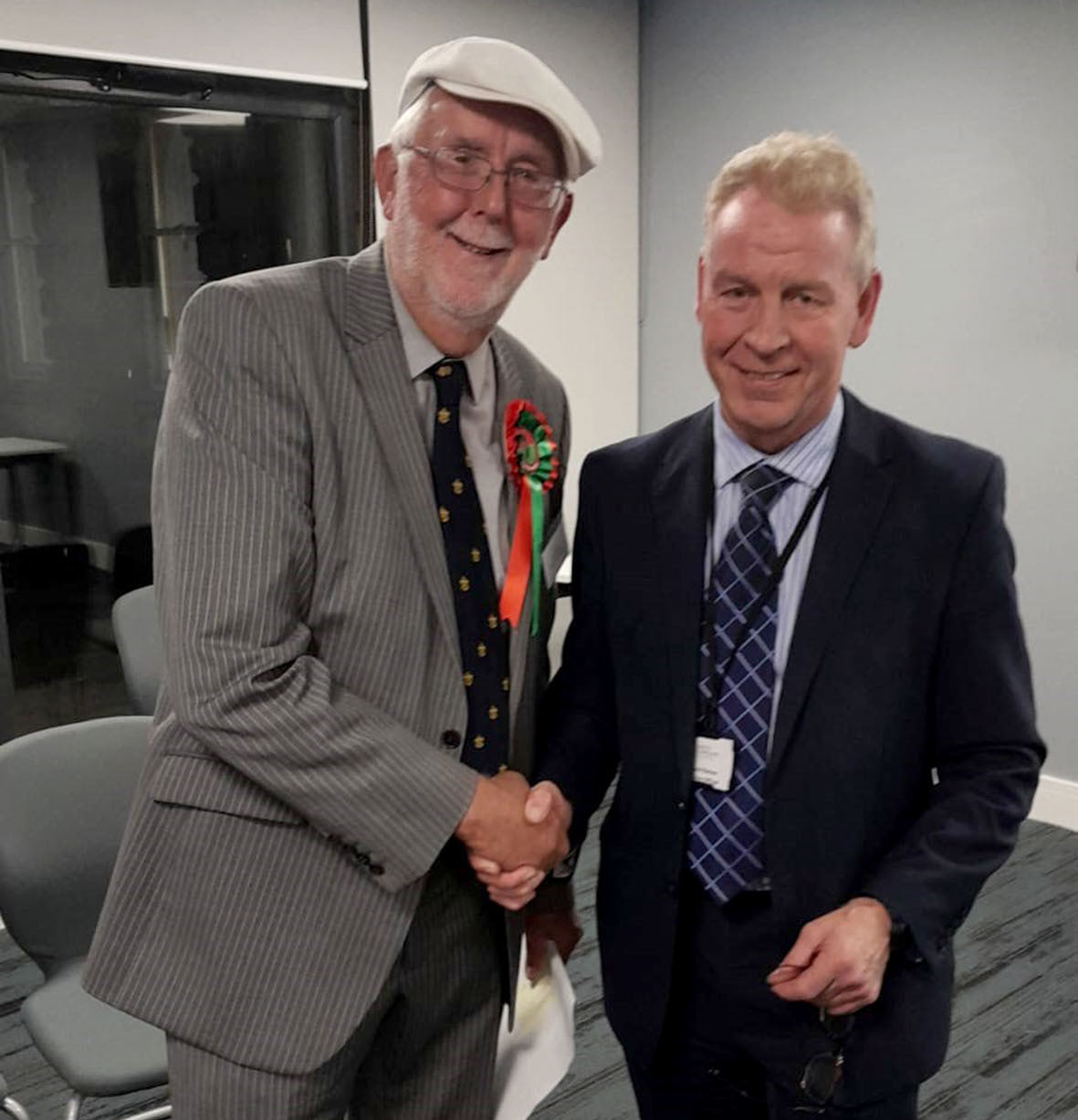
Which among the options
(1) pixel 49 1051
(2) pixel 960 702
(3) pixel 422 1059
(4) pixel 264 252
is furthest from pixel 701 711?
(4) pixel 264 252

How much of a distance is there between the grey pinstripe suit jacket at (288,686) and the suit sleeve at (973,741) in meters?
0.52

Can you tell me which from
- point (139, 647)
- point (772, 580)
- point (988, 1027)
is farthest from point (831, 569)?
point (139, 647)

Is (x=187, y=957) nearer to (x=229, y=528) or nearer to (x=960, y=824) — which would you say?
(x=229, y=528)

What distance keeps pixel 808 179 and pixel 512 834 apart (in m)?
0.81

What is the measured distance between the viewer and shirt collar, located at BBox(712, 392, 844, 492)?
1424mm

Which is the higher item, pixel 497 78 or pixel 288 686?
pixel 497 78

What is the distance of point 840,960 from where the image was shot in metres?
1.26

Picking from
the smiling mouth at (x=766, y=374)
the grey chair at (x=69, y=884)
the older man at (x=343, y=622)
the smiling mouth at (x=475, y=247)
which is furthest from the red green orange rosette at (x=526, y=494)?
the grey chair at (x=69, y=884)

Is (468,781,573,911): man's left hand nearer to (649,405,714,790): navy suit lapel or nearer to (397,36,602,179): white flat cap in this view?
(649,405,714,790): navy suit lapel

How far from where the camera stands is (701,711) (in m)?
1.43

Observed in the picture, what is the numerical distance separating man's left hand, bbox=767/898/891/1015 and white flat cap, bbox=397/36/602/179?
0.96 meters

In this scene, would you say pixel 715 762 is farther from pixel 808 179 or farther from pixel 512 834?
pixel 808 179

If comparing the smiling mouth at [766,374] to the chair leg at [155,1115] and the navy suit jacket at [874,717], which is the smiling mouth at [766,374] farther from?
the chair leg at [155,1115]

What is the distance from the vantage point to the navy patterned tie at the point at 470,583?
1.48 meters
